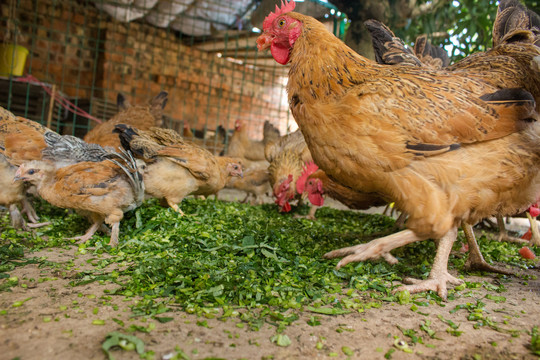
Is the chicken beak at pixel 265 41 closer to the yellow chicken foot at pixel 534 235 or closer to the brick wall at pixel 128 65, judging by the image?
the yellow chicken foot at pixel 534 235

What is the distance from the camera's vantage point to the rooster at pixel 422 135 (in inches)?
90.4

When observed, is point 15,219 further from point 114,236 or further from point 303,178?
point 303,178

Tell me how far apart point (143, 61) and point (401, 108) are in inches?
351

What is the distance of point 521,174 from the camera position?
244 centimetres

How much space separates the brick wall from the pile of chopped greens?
18.2 feet

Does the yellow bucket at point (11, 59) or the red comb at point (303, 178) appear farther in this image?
the yellow bucket at point (11, 59)

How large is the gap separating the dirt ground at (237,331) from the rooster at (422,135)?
0.44 metres

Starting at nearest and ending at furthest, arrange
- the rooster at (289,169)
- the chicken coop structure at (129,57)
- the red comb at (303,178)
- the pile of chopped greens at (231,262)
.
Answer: the pile of chopped greens at (231,262) < the red comb at (303,178) < the rooster at (289,169) < the chicken coop structure at (129,57)

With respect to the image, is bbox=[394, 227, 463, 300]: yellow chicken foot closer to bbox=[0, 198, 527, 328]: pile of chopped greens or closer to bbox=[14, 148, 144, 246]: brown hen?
bbox=[0, 198, 527, 328]: pile of chopped greens

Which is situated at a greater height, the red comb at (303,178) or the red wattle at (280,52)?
the red wattle at (280,52)

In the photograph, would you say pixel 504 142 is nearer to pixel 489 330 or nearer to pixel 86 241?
pixel 489 330

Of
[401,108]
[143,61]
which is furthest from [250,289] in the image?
[143,61]

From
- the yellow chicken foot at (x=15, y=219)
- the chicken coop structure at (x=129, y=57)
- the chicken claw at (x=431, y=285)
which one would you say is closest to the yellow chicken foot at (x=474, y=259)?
the chicken claw at (x=431, y=285)

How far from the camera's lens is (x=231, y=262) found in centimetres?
265
